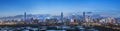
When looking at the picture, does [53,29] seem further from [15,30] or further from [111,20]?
[111,20]

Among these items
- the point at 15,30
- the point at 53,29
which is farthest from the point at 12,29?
the point at 53,29

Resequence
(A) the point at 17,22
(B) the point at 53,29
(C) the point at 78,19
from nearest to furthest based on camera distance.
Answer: (B) the point at 53,29, (A) the point at 17,22, (C) the point at 78,19

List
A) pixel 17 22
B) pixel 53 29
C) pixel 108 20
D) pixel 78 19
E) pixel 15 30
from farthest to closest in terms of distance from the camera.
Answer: pixel 78 19, pixel 108 20, pixel 17 22, pixel 53 29, pixel 15 30

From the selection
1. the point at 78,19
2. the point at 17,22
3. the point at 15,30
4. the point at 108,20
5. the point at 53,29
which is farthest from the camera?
the point at 78,19

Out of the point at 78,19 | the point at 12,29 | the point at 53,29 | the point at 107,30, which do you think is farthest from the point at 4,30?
the point at 78,19

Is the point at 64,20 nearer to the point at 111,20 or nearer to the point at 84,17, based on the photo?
the point at 84,17

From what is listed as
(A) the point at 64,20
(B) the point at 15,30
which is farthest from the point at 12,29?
(A) the point at 64,20

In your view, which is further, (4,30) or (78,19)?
(78,19)

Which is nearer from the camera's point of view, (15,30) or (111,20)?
(15,30)
